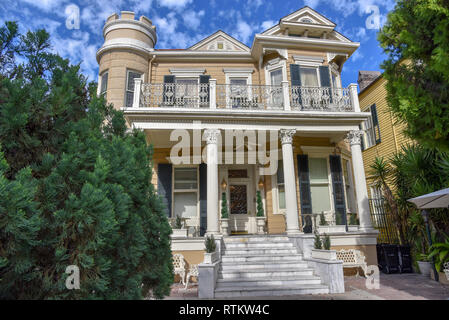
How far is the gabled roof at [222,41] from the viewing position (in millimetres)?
11777

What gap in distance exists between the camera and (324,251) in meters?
6.48

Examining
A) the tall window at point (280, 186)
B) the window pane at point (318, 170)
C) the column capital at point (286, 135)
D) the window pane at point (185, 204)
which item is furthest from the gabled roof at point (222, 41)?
the window pane at point (185, 204)

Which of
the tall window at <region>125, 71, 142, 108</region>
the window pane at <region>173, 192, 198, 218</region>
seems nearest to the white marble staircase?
the window pane at <region>173, 192, 198, 218</region>

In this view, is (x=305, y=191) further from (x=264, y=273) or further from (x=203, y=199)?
(x=264, y=273)

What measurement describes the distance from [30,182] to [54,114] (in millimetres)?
592

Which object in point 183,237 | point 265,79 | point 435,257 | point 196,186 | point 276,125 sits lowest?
point 435,257

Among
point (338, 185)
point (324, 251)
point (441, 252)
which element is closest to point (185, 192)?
point (324, 251)

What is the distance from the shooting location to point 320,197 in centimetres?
1032

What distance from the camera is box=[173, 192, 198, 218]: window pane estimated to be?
1019cm

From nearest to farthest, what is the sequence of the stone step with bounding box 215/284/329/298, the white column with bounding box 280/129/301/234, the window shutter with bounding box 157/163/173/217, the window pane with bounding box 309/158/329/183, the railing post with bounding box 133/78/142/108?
the stone step with bounding box 215/284/329/298 < the white column with bounding box 280/129/301/234 < the railing post with bounding box 133/78/142/108 < the window shutter with bounding box 157/163/173/217 < the window pane with bounding box 309/158/329/183

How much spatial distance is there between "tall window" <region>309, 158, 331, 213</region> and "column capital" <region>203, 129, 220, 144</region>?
4.38 meters

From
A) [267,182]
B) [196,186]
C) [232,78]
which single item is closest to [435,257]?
[267,182]

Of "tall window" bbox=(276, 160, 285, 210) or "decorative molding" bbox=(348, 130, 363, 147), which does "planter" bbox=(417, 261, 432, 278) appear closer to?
"decorative molding" bbox=(348, 130, 363, 147)

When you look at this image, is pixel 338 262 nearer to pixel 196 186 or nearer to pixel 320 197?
pixel 320 197
